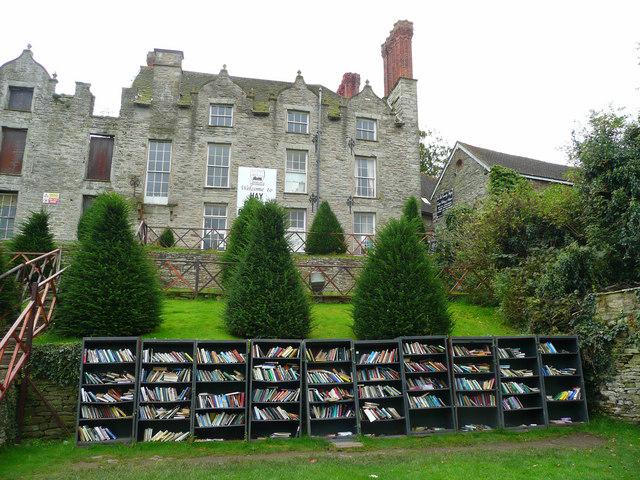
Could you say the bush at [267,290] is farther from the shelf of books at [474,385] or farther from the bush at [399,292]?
the shelf of books at [474,385]

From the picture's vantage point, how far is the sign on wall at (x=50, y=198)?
21641 millimetres

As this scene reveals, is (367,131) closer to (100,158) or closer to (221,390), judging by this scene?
(100,158)

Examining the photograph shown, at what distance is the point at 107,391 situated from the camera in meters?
8.94

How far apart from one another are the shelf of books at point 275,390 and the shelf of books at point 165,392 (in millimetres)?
1089

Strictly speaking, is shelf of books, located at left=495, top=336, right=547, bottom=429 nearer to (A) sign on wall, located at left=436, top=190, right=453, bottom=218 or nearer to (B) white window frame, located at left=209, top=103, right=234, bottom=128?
(A) sign on wall, located at left=436, top=190, right=453, bottom=218

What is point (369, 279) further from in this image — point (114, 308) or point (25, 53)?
point (25, 53)

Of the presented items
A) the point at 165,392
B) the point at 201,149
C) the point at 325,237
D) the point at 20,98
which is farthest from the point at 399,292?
the point at 20,98

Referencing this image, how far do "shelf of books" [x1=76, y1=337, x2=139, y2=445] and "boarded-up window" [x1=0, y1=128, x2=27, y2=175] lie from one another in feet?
53.0

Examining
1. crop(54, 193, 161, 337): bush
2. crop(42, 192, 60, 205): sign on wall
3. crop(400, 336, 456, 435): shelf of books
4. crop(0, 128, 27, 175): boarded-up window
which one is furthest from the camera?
crop(0, 128, 27, 175): boarded-up window

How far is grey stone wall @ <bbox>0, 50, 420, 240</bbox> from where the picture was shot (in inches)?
869

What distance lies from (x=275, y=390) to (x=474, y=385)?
376 centimetres

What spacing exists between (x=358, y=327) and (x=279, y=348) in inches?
89.8

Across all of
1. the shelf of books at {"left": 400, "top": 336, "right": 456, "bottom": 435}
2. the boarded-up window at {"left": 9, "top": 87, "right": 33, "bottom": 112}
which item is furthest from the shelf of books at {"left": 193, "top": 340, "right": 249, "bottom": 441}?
the boarded-up window at {"left": 9, "top": 87, "right": 33, "bottom": 112}

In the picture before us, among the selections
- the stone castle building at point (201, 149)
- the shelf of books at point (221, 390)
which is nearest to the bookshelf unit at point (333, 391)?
the shelf of books at point (221, 390)
